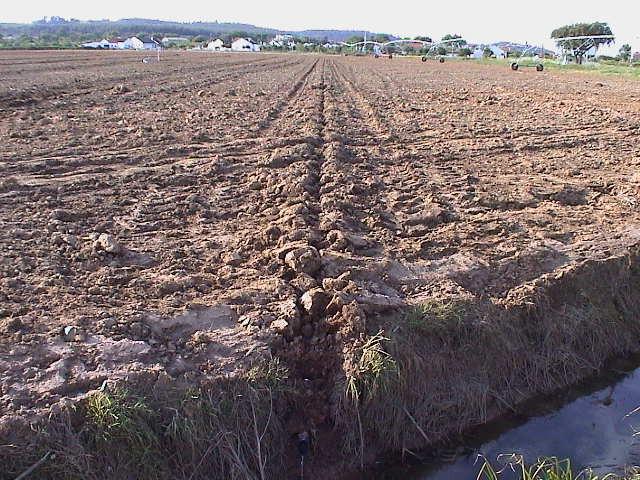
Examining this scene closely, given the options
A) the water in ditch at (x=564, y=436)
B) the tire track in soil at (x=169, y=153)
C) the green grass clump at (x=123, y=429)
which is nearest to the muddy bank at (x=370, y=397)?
the green grass clump at (x=123, y=429)

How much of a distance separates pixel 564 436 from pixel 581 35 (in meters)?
86.0

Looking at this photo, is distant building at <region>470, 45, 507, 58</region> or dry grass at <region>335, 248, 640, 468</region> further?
distant building at <region>470, 45, 507, 58</region>

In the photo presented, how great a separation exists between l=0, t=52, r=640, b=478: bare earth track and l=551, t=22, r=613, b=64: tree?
186 feet

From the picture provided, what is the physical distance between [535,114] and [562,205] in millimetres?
7934

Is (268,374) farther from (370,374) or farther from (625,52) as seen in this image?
(625,52)

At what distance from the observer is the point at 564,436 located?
5133 mm

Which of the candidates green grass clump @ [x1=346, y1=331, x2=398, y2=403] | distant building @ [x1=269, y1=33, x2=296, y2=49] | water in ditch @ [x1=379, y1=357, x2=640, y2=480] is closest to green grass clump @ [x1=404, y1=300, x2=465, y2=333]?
→ green grass clump @ [x1=346, y1=331, x2=398, y2=403]

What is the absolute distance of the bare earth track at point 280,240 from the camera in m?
4.70

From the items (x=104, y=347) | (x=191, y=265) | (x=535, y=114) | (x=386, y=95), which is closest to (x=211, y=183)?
(x=191, y=265)

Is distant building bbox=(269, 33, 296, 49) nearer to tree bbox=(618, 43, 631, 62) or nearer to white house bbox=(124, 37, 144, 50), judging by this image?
white house bbox=(124, 37, 144, 50)

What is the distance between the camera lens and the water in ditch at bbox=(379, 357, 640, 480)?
15.6ft

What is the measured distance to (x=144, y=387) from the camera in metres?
4.18

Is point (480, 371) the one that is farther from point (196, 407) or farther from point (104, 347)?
point (104, 347)

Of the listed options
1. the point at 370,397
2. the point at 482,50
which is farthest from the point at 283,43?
the point at 370,397
